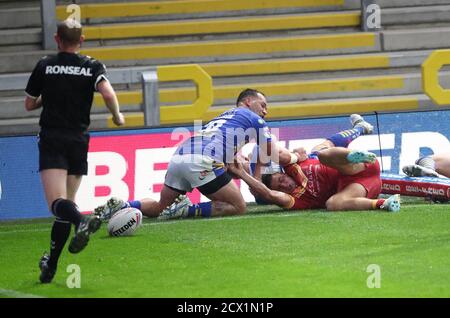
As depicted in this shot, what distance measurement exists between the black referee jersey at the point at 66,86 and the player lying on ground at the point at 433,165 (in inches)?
196

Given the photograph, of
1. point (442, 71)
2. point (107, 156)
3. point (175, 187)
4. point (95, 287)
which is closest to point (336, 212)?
point (175, 187)

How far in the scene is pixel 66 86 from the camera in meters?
8.94

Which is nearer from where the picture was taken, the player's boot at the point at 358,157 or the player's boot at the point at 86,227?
the player's boot at the point at 86,227

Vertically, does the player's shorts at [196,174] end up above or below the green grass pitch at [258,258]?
above

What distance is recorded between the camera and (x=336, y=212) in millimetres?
12148

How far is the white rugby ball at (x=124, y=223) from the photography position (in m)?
11.3

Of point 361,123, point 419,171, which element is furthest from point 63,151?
point 419,171

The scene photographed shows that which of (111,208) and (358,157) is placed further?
(111,208)

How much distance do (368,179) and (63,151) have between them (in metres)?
→ 4.38

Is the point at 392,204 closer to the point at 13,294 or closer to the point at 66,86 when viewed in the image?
the point at 66,86

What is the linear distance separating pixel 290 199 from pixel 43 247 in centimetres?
289

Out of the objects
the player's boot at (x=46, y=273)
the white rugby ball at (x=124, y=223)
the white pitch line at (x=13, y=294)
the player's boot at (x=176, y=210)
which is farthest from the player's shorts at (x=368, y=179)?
the white pitch line at (x=13, y=294)

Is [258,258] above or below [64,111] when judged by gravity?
below

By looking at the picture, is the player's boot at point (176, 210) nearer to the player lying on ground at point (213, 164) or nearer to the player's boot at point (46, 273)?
the player lying on ground at point (213, 164)
